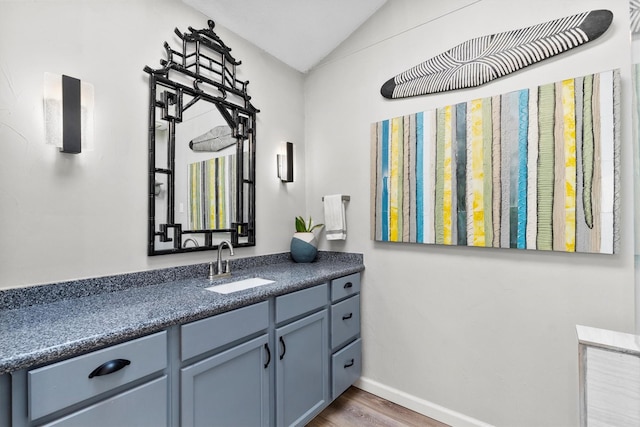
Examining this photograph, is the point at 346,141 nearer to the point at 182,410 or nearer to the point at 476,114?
the point at 476,114

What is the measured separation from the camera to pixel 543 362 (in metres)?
1.62

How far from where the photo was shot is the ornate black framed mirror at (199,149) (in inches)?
67.8

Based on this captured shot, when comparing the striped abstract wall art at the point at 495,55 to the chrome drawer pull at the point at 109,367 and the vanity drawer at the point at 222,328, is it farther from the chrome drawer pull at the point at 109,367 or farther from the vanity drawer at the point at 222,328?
the chrome drawer pull at the point at 109,367

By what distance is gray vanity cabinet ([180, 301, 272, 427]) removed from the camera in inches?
48.0

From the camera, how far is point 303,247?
2.39 m

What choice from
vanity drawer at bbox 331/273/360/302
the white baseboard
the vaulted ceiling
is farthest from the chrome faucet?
the vaulted ceiling

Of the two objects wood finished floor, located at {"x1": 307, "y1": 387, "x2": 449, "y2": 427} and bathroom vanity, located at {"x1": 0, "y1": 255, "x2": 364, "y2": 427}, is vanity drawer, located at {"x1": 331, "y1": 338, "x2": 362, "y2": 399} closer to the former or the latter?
bathroom vanity, located at {"x1": 0, "y1": 255, "x2": 364, "y2": 427}

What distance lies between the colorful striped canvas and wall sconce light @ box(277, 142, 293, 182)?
41cm

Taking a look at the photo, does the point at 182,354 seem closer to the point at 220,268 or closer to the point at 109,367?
the point at 109,367

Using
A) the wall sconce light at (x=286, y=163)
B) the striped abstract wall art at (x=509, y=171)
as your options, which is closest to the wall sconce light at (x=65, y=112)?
the wall sconce light at (x=286, y=163)

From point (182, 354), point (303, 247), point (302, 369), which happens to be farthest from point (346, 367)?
point (182, 354)

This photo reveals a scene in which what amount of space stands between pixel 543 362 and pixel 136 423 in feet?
6.29

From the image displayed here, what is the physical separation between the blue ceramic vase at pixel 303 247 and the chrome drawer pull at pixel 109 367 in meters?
1.47

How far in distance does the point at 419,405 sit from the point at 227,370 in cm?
140
